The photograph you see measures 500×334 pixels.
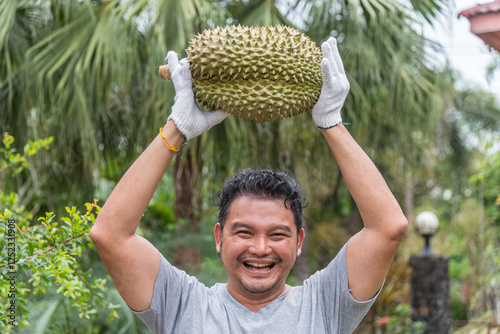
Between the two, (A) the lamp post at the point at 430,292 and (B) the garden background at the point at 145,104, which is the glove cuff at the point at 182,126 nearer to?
(B) the garden background at the point at 145,104

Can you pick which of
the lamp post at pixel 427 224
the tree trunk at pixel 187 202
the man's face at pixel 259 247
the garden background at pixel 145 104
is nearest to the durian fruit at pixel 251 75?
the man's face at pixel 259 247

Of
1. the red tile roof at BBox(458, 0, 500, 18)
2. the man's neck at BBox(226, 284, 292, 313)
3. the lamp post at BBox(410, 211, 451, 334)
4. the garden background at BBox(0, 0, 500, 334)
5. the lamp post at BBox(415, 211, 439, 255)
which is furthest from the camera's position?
the lamp post at BBox(415, 211, 439, 255)

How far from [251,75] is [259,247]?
505 mm

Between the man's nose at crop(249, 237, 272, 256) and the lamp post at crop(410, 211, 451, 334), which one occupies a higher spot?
the man's nose at crop(249, 237, 272, 256)

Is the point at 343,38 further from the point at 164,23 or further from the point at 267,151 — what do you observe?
the point at 164,23

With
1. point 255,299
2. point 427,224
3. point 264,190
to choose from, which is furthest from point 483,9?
point 427,224

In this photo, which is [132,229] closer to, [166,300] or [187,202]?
[166,300]

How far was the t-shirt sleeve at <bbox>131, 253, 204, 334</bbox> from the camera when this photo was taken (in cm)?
142

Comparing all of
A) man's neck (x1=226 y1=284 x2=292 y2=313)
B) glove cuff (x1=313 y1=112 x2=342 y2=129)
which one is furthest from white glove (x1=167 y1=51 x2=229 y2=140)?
man's neck (x1=226 y1=284 x2=292 y2=313)

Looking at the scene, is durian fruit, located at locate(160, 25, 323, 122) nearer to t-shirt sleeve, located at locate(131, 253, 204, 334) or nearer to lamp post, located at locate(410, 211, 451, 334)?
t-shirt sleeve, located at locate(131, 253, 204, 334)

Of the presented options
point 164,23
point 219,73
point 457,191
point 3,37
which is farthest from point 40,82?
point 457,191

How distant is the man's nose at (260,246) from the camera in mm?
1419

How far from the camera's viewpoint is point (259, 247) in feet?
4.68

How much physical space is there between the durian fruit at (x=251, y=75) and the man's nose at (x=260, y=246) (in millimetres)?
381
